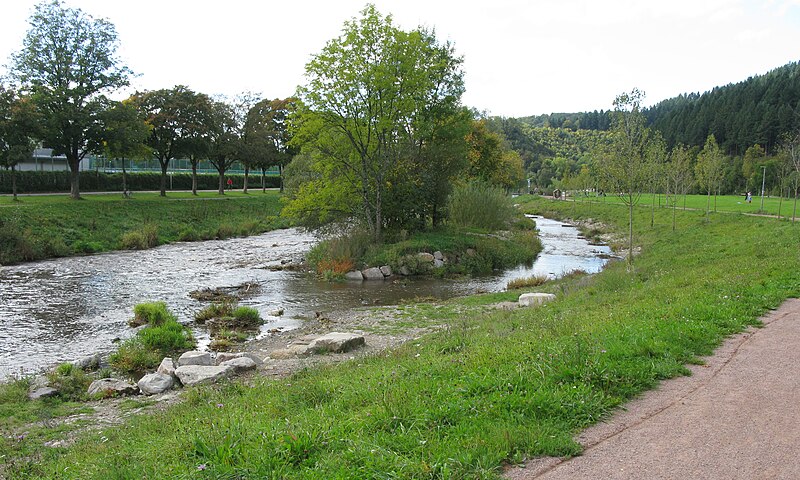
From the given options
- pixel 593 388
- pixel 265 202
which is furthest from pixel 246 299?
pixel 265 202

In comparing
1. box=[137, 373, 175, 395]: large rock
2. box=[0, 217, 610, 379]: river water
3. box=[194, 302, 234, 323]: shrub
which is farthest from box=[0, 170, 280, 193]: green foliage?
box=[137, 373, 175, 395]: large rock

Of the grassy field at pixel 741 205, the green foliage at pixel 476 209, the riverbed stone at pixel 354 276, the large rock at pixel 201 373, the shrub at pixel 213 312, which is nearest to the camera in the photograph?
the large rock at pixel 201 373

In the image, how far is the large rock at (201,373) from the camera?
1100 centimetres

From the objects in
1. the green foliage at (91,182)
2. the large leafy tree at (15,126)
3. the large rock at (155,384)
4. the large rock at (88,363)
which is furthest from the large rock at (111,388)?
the green foliage at (91,182)

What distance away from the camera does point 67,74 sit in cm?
4344

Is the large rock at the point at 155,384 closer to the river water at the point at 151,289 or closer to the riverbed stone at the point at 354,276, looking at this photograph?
the river water at the point at 151,289

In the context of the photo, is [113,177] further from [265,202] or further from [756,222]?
[756,222]

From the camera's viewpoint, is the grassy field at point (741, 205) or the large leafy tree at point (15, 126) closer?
the large leafy tree at point (15, 126)

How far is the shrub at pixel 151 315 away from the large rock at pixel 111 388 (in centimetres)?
539

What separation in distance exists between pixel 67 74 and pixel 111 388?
137 feet

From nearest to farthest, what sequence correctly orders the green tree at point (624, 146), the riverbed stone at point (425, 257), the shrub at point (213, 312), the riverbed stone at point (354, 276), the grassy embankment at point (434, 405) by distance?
1. the grassy embankment at point (434, 405)
2. the shrub at point (213, 312)
3. the green tree at point (624, 146)
4. the riverbed stone at point (354, 276)
5. the riverbed stone at point (425, 257)

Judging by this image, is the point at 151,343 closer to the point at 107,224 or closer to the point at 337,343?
the point at 337,343

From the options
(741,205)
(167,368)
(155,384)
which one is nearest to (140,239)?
(167,368)

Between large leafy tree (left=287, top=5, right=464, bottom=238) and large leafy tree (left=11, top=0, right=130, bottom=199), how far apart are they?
21.0 metres
